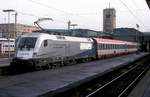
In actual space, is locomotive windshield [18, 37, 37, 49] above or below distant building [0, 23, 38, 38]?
below

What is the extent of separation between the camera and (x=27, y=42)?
2752cm

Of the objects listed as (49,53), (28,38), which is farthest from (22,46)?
(49,53)

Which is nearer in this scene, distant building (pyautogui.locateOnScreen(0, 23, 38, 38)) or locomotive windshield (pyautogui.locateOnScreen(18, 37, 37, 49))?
locomotive windshield (pyautogui.locateOnScreen(18, 37, 37, 49))

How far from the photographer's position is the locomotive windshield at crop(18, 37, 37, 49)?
88.8 feet

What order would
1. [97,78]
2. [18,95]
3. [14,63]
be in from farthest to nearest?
[14,63] → [97,78] → [18,95]

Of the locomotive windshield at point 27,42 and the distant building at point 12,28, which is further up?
the distant building at point 12,28

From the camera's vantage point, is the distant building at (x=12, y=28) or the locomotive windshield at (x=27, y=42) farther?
the distant building at (x=12, y=28)

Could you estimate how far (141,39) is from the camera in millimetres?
124938

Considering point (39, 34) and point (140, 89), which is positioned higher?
point (39, 34)

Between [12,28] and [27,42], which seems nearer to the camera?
[27,42]

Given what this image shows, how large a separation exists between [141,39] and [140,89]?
109183 mm

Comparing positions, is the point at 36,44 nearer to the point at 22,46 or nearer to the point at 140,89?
the point at 22,46

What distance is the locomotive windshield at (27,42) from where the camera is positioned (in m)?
27.1

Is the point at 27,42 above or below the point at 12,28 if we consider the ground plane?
below
